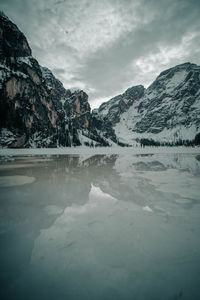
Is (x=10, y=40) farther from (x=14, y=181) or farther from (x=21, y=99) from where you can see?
(x=14, y=181)

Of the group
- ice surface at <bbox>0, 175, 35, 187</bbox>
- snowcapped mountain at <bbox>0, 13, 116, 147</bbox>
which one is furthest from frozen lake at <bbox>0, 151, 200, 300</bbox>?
snowcapped mountain at <bbox>0, 13, 116, 147</bbox>

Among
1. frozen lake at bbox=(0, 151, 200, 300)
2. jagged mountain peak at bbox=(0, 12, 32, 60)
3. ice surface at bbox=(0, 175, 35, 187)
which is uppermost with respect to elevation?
jagged mountain peak at bbox=(0, 12, 32, 60)

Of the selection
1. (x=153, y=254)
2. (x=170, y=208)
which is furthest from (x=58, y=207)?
(x=170, y=208)

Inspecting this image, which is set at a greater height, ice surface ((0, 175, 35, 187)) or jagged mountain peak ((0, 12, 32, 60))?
jagged mountain peak ((0, 12, 32, 60))

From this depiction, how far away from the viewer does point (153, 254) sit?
327 cm

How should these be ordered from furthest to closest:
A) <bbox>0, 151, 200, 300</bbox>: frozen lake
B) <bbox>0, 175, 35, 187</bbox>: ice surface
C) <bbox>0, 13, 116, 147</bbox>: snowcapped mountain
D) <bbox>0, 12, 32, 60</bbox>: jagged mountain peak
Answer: <bbox>0, 12, 32, 60</bbox>: jagged mountain peak, <bbox>0, 13, 116, 147</bbox>: snowcapped mountain, <bbox>0, 175, 35, 187</bbox>: ice surface, <bbox>0, 151, 200, 300</bbox>: frozen lake

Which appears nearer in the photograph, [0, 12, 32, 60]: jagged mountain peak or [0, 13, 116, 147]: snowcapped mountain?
[0, 13, 116, 147]: snowcapped mountain

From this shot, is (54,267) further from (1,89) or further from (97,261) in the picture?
(1,89)

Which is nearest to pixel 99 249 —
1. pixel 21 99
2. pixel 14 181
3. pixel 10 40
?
pixel 14 181

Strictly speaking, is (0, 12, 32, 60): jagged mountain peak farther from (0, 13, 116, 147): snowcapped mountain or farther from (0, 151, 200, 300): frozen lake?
(0, 151, 200, 300): frozen lake

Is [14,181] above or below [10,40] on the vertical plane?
below

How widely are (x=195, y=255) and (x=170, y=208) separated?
2601 mm

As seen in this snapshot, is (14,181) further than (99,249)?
Yes

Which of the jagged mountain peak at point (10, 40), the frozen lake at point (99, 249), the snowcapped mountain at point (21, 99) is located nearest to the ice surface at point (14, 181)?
the frozen lake at point (99, 249)
